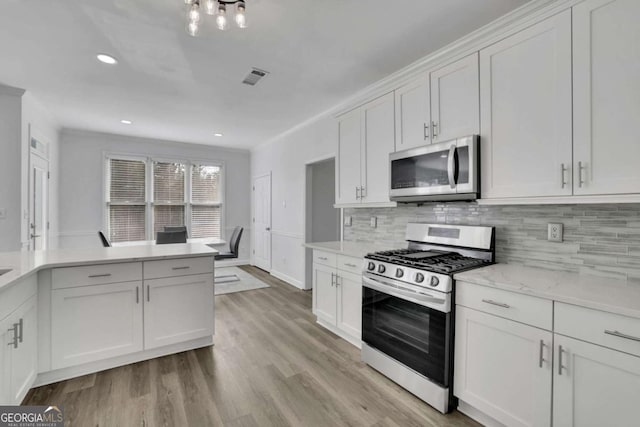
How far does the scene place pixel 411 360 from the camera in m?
2.04

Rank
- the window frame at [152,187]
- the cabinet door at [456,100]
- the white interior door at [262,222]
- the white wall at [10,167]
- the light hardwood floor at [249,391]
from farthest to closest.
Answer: the white interior door at [262,222]
the window frame at [152,187]
the white wall at [10,167]
the cabinet door at [456,100]
the light hardwood floor at [249,391]

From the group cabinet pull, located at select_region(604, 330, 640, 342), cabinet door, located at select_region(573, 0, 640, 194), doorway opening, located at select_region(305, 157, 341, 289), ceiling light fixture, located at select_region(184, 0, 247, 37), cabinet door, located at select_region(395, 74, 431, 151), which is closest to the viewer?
cabinet pull, located at select_region(604, 330, 640, 342)

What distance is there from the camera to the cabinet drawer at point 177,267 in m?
2.47

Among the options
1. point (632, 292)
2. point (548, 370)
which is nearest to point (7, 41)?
point (548, 370)

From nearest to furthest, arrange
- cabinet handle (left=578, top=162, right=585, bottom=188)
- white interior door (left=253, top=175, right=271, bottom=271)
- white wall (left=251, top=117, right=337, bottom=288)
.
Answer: cabinet handle (left=578, top=162, right=585, bottom=188) < white wall (left=251, top=117, right=337, bottom=288) < white interior door (left=253, top=175, right=271, bottom=271)

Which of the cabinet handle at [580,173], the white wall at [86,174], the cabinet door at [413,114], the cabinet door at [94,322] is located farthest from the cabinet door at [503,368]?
the white wall at [86,174]

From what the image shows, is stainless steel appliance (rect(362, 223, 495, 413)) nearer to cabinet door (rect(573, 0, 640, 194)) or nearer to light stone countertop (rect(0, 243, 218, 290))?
cabinet door (rect(573, 0, 640, 194))

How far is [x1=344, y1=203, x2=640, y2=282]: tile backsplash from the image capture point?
1656 mm

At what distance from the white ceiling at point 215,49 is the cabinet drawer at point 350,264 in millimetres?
1834

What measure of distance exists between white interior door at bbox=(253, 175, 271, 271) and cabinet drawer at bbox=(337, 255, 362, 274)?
3207 millimetres

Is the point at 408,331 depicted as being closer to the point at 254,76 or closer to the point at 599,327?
the point at 599,327

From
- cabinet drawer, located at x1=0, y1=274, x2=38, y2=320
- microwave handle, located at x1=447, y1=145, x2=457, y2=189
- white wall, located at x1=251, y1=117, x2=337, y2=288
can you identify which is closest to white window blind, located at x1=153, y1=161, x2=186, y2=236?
white wall, located at x1=251, y1=117, x2=337, y2=288

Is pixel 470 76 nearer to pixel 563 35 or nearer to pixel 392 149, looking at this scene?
pixel 563 35

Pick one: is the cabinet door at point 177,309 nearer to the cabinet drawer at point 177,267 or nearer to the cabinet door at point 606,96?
the cabinet drawer at point 177,267
